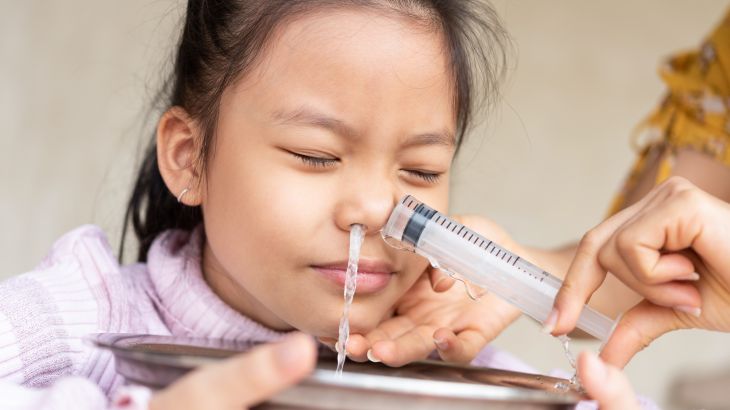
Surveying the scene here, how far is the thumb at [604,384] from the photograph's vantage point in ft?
2.27

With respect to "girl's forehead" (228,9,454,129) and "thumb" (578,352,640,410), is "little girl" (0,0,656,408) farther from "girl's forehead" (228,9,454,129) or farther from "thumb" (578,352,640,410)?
"thumb" (578,352,640,410)

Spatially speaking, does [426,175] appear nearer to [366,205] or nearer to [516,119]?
[366,205]

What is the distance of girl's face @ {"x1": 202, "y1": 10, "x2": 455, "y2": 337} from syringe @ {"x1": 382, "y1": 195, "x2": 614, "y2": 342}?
41 mm

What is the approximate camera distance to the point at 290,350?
1.89ft

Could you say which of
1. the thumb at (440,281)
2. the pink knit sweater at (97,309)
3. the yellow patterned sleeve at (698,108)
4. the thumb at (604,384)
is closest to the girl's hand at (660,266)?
the thumb at (604,384)

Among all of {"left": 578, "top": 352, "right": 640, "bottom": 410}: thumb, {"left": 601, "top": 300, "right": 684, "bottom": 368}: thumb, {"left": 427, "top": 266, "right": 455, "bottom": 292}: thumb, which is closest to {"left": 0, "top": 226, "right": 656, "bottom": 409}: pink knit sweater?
{"left": 427, "top": 266, "right": 455, "bottom": 292}: thumb

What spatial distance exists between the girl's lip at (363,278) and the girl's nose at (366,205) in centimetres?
6

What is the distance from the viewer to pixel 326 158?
1022mm

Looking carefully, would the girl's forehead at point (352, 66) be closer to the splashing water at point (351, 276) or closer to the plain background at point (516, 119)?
the splashing water at point (351, 276)

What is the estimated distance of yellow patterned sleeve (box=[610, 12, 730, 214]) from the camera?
1.52 meters

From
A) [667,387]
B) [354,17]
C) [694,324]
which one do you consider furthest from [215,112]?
[667,387]

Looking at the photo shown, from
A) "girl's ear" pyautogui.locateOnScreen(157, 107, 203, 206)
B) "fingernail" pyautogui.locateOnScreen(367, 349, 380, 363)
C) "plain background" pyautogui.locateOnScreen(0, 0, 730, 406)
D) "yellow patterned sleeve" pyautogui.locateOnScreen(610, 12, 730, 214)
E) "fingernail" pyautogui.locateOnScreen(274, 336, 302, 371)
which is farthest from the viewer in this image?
"plain background" pyautogui.locateOnScreen(0, 0, 730, 406)

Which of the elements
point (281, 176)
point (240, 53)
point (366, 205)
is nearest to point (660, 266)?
point (366, 205)

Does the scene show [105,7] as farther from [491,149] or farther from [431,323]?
[431,323]
